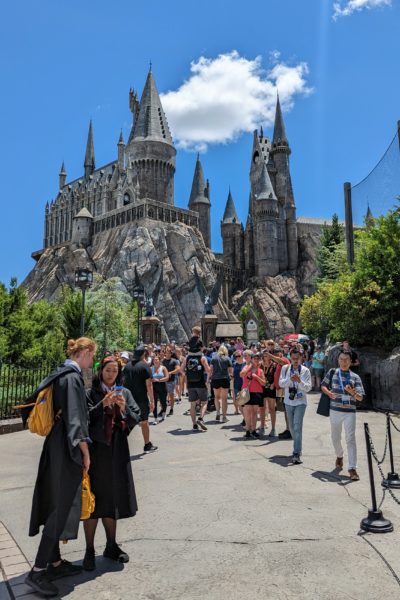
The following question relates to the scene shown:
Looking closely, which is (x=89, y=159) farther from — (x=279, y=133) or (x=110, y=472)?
(x=110, y=472)

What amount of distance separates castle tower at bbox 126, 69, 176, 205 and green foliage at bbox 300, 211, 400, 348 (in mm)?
61339

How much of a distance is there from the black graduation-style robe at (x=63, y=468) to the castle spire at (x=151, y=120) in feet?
246

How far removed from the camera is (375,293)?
46.7 ft

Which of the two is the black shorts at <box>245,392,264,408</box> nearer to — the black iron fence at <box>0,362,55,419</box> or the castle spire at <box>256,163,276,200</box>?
the black iron fence at <box>0,362,55,419</box>

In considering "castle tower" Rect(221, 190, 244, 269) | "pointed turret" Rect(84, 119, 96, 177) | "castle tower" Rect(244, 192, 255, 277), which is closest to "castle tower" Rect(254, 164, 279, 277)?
"castle tower" Rect(244, 192, 255, 277)

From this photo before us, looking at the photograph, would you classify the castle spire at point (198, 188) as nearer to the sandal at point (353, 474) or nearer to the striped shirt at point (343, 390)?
the striped shirt at point (343, 390)

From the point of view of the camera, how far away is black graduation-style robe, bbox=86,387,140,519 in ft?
12.4

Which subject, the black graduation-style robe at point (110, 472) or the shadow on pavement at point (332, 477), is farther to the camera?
the shadow on pavement at point (332, 477)

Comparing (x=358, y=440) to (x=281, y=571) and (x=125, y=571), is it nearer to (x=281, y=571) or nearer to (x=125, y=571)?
(x=281, y=571)

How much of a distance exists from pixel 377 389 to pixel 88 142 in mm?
104394

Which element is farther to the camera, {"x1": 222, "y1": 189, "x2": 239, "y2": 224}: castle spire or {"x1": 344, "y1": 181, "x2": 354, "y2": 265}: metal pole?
{"x1": 222, "y1": 189, "x2": 239, "y2": 224}: castle spire

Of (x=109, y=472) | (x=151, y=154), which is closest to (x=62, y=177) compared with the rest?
(x=151, y=154)

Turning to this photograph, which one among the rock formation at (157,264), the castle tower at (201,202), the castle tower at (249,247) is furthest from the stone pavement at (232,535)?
the castle tower at (201,202)

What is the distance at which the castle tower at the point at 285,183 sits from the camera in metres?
80.2
